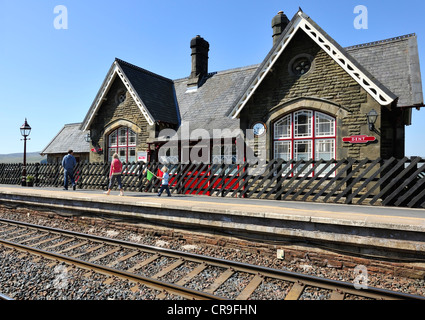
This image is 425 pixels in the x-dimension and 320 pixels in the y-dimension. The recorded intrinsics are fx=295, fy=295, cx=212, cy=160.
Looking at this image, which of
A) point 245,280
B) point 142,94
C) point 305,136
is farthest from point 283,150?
point 142,94

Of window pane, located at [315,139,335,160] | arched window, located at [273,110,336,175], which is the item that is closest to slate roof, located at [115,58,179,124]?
arched window, located at [273,110,336,175]

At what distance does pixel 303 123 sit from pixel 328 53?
2.71 meters

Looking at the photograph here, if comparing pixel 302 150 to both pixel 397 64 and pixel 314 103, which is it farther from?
pixel 397 64

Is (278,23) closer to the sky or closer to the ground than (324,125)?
closer to the sky

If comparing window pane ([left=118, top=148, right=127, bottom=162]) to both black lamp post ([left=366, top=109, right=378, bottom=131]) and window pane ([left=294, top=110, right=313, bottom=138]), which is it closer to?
window pane ([left=294, top=110, right=313, bottom=138])

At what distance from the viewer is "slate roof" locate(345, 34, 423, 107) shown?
10.3 meters

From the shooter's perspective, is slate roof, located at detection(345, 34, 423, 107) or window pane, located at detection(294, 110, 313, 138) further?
window pane, located at detection(294, 110, 313, 138)

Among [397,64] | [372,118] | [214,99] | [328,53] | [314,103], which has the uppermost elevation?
[328,53]

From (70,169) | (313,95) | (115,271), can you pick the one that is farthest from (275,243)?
(70,169)

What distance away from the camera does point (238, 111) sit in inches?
492

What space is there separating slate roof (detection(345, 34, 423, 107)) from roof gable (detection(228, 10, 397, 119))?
3.22 ft

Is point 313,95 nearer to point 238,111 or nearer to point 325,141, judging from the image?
point 325,141

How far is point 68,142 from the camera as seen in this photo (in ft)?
92.7
